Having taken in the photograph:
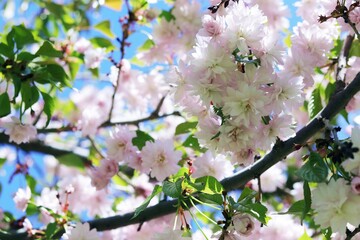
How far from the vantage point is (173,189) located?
5.23 ft

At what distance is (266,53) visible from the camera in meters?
1.63

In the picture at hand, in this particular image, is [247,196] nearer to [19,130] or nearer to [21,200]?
[19,130]

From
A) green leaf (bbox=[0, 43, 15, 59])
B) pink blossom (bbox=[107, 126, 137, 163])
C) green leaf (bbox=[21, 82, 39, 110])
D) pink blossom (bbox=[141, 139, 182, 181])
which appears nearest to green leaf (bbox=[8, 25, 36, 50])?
green leaf (bbox=[0, 43, 15, 59])

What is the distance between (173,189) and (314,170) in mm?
379

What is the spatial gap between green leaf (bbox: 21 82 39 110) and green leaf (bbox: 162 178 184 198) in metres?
0.69

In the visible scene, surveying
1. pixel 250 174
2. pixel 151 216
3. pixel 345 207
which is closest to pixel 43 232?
pixel 151 216

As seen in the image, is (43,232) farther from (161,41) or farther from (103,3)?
(103,3)

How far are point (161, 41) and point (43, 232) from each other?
41.1 inches

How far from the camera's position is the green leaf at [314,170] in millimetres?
1369

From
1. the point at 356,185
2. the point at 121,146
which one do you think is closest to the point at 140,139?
the point at 121,146

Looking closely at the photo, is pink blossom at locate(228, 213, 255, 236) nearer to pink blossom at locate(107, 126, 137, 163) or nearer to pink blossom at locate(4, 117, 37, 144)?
pink blossom at locate(107, 126, 137, 163)

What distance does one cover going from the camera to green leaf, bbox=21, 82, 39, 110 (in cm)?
210

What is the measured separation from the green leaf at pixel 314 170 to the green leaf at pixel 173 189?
0.33m

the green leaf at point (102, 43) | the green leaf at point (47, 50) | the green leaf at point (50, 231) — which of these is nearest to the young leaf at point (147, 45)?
the green leaf at point (102, 43)
